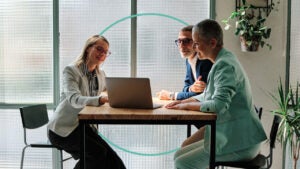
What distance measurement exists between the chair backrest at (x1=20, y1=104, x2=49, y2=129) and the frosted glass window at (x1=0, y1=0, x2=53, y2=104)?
400 millimetres

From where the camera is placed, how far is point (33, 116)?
2994 millimetres

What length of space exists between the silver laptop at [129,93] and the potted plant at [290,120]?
1.39 m

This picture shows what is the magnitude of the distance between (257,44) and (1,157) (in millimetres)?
2467

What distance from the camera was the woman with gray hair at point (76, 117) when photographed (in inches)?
105

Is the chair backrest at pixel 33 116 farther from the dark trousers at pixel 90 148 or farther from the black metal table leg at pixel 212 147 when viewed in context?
the black metal table leg at pixel 212 147

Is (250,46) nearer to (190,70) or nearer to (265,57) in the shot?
(265,57)

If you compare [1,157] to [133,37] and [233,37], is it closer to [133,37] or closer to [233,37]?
[133,37]

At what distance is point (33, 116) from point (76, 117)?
1.56 feet

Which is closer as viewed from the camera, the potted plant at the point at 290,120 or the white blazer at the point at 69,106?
the white blazer at the point at 69,106

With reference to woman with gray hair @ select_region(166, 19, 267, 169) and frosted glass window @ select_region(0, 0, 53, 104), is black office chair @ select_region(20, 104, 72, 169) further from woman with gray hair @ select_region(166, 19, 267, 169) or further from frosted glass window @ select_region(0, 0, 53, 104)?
woman with gray hair @ select_region(166, 19, 267, 169)

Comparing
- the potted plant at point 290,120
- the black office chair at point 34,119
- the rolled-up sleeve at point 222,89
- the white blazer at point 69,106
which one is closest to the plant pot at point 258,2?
the potted plant at point 290,120

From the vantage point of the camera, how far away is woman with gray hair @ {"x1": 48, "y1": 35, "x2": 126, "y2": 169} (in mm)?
2666

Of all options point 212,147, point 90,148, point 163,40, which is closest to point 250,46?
point 163,40

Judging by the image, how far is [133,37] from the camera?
11.3 feet
